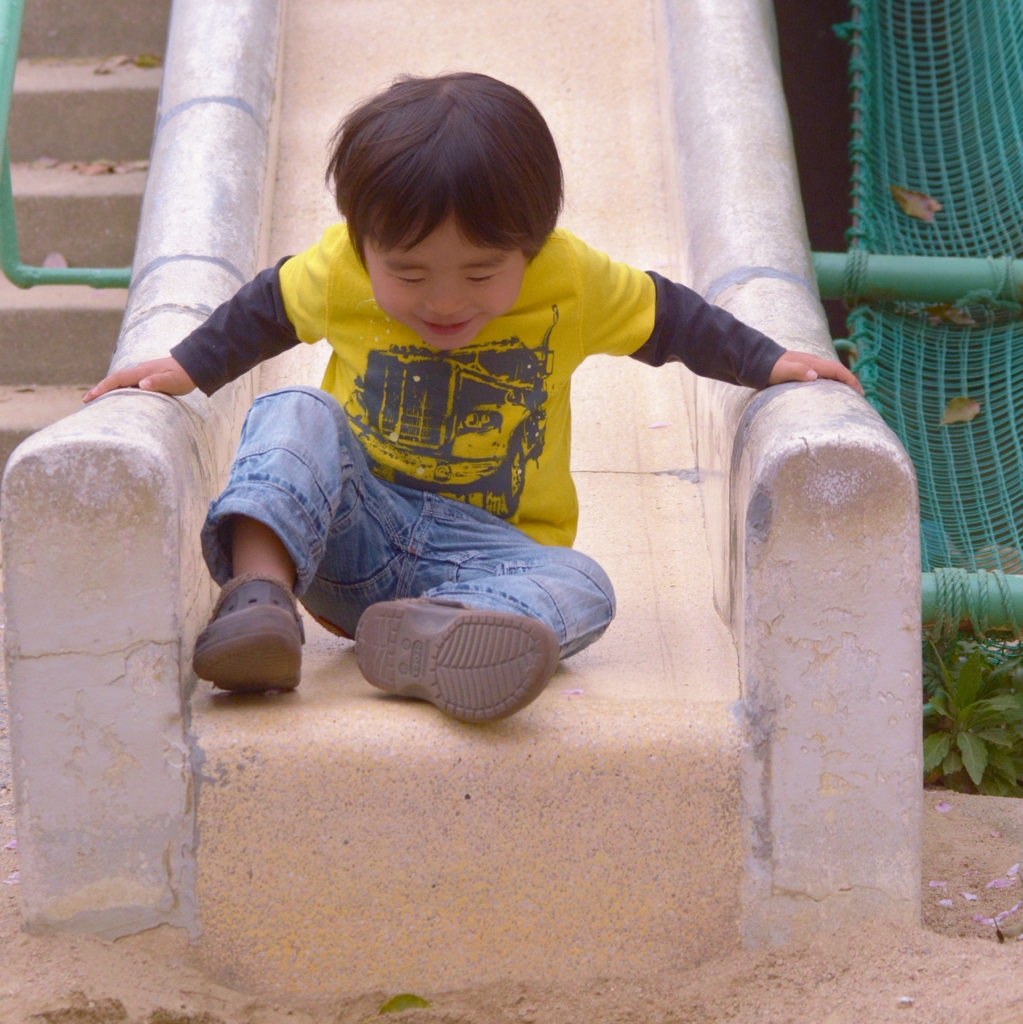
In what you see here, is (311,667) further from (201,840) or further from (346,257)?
(346,257)

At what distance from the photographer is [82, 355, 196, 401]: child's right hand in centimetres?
193

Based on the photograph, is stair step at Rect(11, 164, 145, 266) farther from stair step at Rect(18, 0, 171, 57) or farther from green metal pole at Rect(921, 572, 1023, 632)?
green metal pole at Rect(921, 572, 1023, 632)

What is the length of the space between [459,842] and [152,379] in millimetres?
794

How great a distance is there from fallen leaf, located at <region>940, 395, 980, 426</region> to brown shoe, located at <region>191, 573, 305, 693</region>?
218 centimetres

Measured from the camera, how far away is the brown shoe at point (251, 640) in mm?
1669

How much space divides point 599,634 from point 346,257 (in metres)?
0.68

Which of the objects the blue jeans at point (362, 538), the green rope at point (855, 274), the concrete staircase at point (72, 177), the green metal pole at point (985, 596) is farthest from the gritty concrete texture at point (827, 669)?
the concrete staircase at point (72, 177)

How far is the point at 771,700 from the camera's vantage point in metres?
1.72

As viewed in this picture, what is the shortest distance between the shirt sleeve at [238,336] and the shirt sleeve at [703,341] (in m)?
0.56

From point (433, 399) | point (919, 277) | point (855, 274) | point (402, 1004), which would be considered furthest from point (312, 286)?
point (919, 277)

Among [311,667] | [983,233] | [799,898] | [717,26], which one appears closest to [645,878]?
[799,898]

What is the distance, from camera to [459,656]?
66.4 inches

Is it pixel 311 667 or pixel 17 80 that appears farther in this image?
pixel 17 80

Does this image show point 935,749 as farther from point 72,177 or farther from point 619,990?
point 72,177
